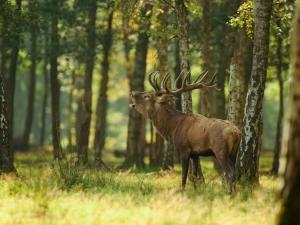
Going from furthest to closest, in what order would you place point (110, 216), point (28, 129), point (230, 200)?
1. point (28, 129)
2. point (230, 200)
3. point (110, 216)

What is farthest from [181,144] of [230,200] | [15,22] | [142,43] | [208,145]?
[142,43]

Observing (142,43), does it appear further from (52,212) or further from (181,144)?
(52,212)

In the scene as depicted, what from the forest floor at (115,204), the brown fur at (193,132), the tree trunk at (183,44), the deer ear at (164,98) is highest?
the tree trunk at (183,44)

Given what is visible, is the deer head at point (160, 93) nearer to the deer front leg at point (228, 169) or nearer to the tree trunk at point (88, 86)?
the deer front leg at point (228, 169)

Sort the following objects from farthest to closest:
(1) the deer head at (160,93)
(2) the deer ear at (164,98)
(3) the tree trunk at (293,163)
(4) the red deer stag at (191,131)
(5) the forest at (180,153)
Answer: (2) the deer ear at (164,98) → (1) the deer head at (160,93) → (4) the red deer stag at (191,131) → (5) the forest at (180,153) → (3) the tree trunk at (293,163)

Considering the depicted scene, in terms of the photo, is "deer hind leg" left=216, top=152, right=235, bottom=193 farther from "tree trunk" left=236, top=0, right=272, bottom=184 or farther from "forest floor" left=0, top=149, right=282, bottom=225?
"tree trunk" left=236, top=0, right=272, bottom=184

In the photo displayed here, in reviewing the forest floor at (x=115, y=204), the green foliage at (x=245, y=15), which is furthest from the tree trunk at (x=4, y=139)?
the green foliage at (x=245, y=15)

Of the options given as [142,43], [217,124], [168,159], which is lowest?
[168,159]

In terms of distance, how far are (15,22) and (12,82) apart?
661 cm

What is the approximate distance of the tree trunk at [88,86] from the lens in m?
25.9

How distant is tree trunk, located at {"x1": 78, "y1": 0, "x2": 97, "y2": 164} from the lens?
85.0ft

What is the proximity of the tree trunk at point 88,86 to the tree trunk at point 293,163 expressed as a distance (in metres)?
16.8

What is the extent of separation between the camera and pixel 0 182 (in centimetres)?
1365

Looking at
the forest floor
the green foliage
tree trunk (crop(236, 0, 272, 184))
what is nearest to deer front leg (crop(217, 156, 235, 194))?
the forest floor
